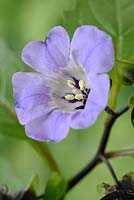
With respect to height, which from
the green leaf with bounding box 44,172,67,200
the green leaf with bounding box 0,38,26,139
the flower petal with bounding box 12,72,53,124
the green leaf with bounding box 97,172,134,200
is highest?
the flower petal with bounding box 12,72,53,124

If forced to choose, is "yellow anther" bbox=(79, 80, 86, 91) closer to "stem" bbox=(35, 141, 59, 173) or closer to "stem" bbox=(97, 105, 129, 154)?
"stem" bbox=(97, 105, 129, 154)

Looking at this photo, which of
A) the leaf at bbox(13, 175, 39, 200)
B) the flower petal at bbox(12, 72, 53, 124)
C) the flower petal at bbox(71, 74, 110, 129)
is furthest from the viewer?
the leaf at bbox(13, 175, 39, 200)

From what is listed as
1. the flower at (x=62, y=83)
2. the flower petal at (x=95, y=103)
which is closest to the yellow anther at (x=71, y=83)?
the flower at (x=62, y=83)

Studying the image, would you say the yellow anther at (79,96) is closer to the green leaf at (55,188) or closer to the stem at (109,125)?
the stem at (109,125)

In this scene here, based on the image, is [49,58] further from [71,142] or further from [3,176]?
[71,142]

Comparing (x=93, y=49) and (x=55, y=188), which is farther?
(x=55, y=188)

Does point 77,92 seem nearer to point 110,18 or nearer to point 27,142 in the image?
point 110,18

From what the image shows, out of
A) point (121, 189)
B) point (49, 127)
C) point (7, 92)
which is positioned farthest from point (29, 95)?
point (7, 92)

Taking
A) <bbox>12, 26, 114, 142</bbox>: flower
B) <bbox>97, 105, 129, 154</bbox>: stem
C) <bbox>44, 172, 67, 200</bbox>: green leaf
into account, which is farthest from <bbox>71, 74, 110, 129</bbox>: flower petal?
<bbox>44, 172, 67, 200</bbox>: green leaf
